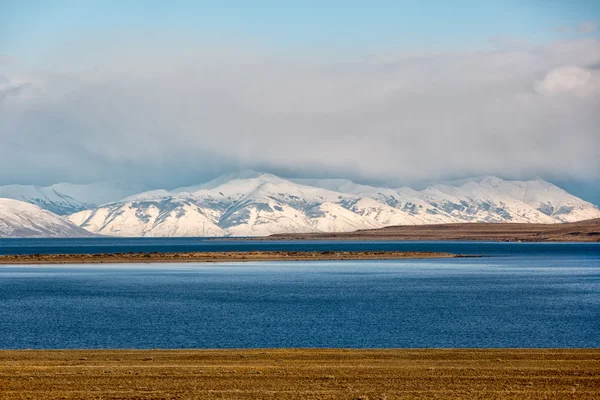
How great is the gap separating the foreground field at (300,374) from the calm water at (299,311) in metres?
8.38

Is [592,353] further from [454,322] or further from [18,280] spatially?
[18,280]

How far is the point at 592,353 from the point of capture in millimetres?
38219

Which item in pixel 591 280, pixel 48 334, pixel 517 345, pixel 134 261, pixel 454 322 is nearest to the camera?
pixel 517 345

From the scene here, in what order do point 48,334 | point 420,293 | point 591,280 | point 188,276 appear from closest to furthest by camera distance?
point 48,334, point 420,293, point 591,280, point 188,276

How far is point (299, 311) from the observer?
69.5 m

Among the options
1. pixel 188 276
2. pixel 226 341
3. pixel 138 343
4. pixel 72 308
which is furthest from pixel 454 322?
pixel 188 276

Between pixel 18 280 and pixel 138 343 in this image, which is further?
pixel 18 280

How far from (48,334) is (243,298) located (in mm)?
33782

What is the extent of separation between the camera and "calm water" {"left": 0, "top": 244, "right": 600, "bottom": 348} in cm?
4947

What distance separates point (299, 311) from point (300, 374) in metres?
37.7

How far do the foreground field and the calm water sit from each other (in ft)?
27.5

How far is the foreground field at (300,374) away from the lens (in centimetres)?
2777

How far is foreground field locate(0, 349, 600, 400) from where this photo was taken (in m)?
27.8

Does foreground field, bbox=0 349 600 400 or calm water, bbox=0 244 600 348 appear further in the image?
calm water, bbox=0 244 600 348
